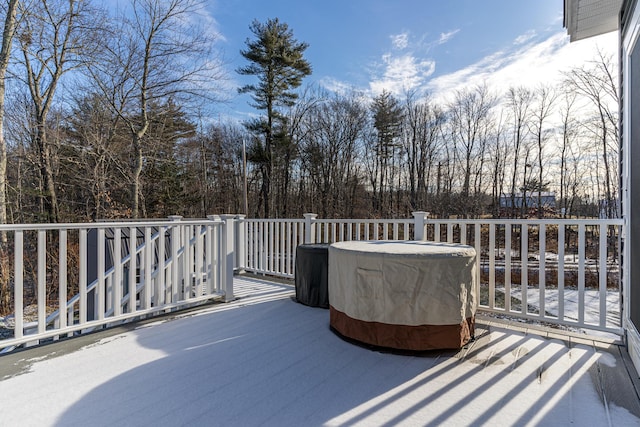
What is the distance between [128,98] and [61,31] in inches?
73.0

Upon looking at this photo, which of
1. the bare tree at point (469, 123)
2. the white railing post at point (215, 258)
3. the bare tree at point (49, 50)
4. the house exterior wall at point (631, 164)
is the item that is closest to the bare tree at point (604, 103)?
the bare tree at point (469, 123)

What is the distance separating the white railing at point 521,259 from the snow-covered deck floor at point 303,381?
0.37 m

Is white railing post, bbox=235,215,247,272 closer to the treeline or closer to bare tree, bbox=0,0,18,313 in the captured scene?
bare tree, bbox=0,0,18,313

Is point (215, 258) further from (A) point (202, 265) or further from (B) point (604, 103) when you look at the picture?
(B) point (604, 103)

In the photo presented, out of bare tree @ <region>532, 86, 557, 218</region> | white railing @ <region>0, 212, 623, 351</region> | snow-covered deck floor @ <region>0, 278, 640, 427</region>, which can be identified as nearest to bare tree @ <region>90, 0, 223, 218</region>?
white railing @ <region>0, 212, 623, 351</region>

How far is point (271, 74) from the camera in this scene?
12.9 metres

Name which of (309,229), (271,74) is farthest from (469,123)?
(309,229)

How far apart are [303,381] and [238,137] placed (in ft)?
50.0

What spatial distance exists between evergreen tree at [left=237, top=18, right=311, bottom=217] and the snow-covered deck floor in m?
11.8

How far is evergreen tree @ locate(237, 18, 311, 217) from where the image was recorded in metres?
12.5

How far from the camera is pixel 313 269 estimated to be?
10.5 ft

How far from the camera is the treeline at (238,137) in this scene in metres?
7.76

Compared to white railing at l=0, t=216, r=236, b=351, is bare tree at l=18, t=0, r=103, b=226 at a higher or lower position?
higher

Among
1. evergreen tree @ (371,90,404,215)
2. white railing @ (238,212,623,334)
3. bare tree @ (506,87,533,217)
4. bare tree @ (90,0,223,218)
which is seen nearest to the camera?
white railing @ (238,212,623,334)
